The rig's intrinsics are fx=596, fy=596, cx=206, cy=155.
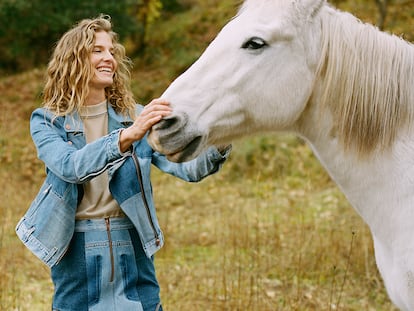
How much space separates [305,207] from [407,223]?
4.35m

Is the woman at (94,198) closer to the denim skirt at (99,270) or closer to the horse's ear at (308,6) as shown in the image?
the denim skirt at (99,270)

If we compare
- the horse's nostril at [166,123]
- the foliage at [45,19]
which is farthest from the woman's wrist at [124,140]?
the foliage at [45,19]

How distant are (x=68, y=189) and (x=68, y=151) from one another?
7.4 inches

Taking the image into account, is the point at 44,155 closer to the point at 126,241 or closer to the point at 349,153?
the point at 126,241

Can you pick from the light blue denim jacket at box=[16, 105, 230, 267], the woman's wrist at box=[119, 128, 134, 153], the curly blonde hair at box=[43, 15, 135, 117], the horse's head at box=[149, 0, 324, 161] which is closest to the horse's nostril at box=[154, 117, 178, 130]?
the horse's head at box=[149, 0, 324, 161]

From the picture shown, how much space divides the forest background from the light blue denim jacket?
506 mm

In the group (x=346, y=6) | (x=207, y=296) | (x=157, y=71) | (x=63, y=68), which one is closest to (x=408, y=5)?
(x=346, y=6)

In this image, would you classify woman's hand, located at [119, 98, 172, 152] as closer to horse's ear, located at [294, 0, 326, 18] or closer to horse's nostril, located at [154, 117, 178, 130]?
horse's nostril, located at [154, 117, 178, 130]

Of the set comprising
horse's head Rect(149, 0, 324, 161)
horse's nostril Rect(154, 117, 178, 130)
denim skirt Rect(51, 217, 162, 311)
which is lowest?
denim skirt Rect(51, 217, 162, 311)

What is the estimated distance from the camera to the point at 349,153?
6.36ft

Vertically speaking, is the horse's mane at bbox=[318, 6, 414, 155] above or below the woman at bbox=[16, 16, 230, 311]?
above

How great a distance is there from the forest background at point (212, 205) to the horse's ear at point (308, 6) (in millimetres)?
427

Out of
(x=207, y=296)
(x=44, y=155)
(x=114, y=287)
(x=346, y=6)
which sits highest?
(x=44, y=155)

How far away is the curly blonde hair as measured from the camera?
230 cm
